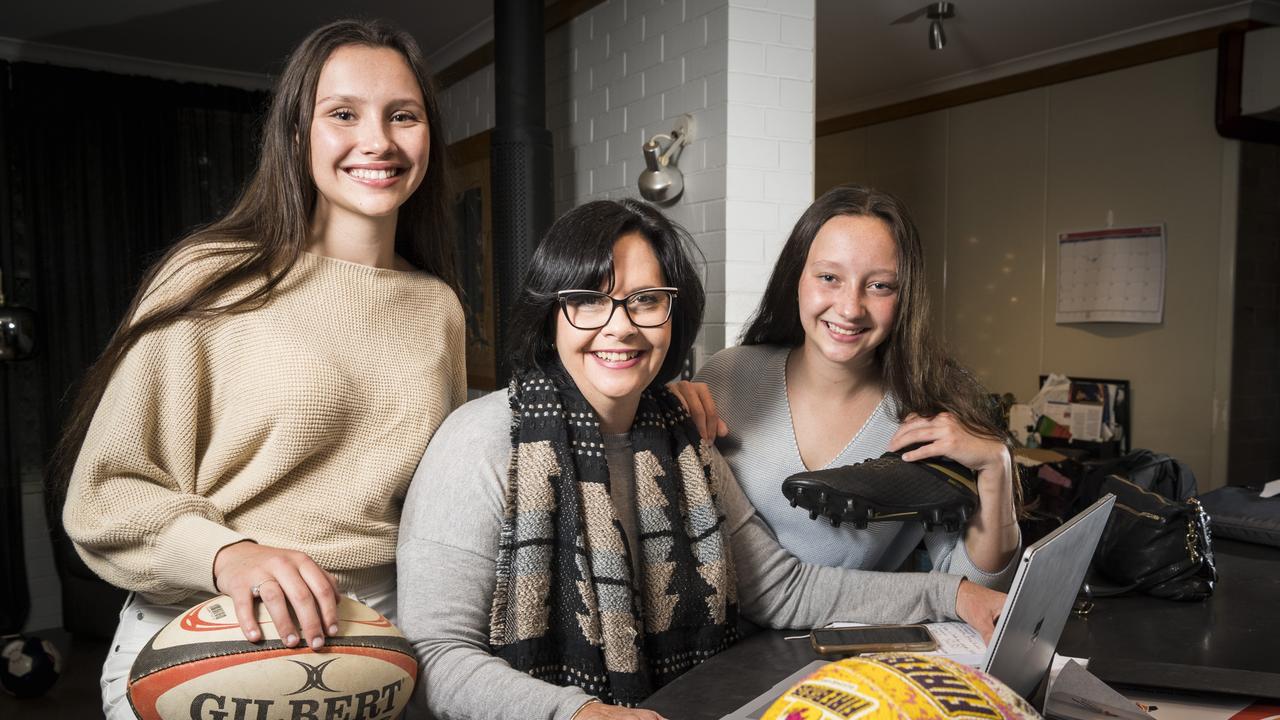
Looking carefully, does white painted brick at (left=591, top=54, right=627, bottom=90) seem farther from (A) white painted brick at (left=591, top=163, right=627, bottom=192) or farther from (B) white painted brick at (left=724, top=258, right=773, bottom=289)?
(B) white painted brick at (left=724, top=258, right=773, bottom=289)

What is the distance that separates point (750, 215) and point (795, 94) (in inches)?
18.5

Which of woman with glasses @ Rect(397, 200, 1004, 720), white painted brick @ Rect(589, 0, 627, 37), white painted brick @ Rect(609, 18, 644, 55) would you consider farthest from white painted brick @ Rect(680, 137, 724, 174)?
woman with glasses @ Rect(397, 200, 1004, 720)

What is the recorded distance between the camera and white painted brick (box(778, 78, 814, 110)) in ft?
10.5

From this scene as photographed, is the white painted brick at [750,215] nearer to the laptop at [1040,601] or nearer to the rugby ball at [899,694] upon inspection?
the laptop at [1040,601]

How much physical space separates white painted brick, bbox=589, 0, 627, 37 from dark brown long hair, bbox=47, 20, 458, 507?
219 cm

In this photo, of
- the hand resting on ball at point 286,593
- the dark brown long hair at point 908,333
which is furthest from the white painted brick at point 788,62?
the hand resting on ball at point 286,593

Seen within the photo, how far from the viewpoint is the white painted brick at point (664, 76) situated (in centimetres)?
332

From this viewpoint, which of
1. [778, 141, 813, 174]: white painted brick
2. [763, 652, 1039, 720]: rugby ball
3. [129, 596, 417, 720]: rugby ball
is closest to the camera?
[763, 652, 1039, 720]: rugby ball

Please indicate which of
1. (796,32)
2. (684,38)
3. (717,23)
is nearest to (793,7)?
(796,32)

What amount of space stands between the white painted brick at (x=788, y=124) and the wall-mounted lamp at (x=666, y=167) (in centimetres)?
28

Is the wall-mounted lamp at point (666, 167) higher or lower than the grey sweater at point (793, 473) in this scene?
higher

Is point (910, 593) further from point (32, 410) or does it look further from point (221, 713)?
point (32, 410)

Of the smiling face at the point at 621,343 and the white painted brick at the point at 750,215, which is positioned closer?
the smiling face at the point at 621,343

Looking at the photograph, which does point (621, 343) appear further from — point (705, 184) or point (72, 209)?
point (72, 209)
